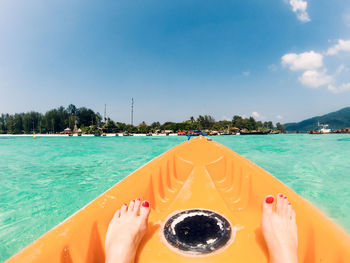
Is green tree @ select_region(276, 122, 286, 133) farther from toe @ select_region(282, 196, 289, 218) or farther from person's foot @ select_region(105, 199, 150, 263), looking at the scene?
person's foot @ select_region(105, 199, 150, 263)

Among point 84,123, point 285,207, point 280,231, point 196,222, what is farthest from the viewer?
point 84,123

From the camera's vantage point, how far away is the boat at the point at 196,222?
669mm

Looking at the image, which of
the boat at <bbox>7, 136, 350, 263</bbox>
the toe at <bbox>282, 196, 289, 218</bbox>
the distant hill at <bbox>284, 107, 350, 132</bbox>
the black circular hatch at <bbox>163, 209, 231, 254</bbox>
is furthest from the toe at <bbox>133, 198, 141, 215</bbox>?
the distant hill at <bbox>284, 107, 350, 132</bbox>

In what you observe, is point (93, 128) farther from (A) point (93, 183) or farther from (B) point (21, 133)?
(A) point (93, 183)

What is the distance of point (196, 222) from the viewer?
113 centimetres

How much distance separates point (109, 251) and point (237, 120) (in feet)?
230

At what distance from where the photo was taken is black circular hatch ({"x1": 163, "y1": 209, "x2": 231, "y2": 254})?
96 centimetres

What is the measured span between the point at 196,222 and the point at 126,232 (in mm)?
470

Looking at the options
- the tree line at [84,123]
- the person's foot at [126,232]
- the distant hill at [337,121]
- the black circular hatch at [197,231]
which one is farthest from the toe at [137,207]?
the distant hill at [337,121]

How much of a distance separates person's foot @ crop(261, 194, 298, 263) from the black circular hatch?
0.84 ft

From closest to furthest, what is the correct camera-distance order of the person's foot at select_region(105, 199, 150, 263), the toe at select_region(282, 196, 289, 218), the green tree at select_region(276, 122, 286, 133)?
1. the person's foot at select_region(105, 199, 150, 263)
2. the toe at select_region(282, 196, 289, 218)
3. the green tree at select_region(276, 122, 286, 133)

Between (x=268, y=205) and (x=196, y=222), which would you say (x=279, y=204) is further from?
(x=196, y=222)

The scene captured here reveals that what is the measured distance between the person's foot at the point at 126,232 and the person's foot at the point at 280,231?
672 millimetres

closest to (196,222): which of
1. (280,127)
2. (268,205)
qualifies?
(268,205)
